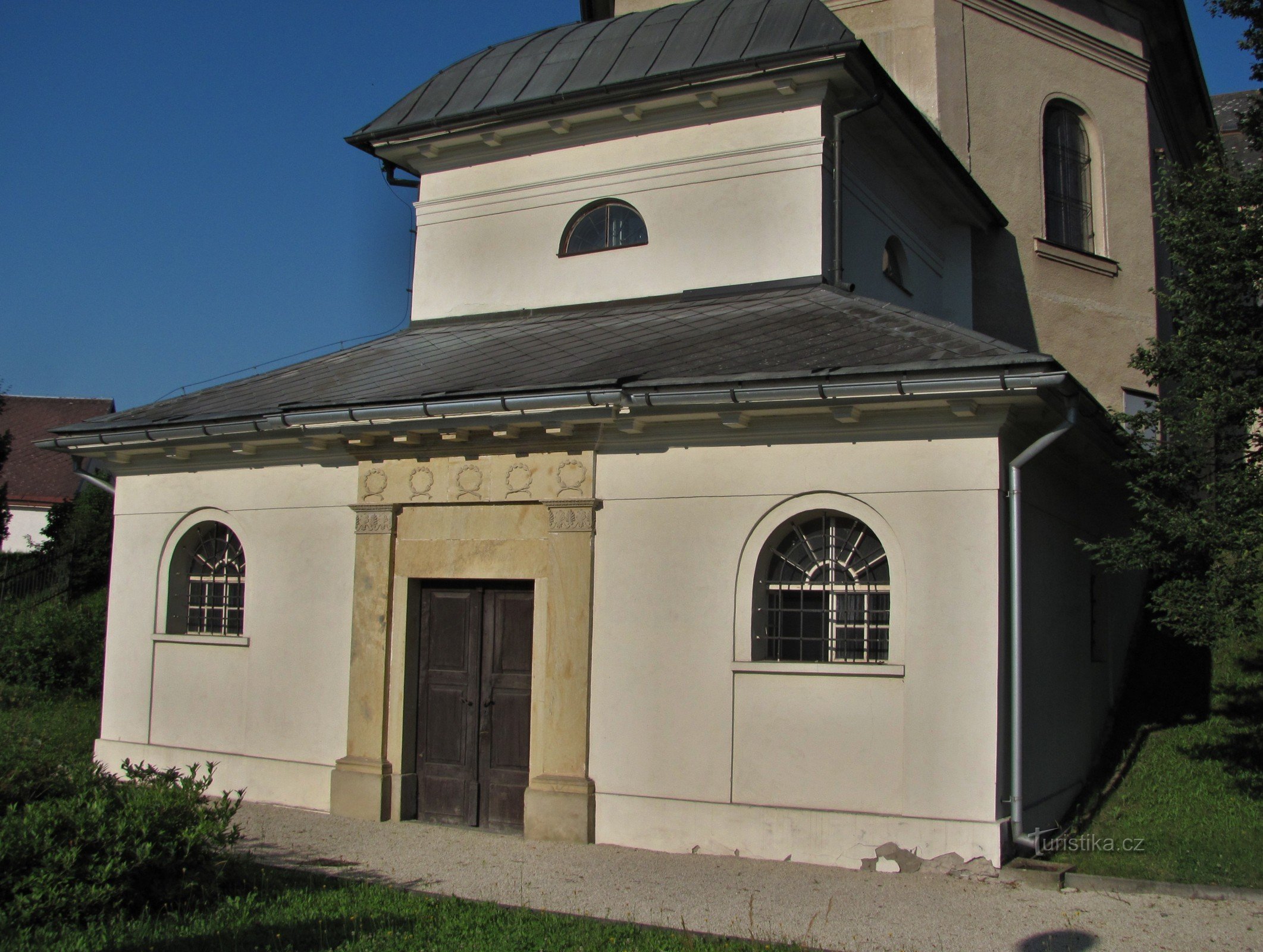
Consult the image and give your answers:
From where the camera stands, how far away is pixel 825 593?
348 inches

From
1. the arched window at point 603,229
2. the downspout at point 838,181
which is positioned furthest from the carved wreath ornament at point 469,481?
the downspout at point 838,181

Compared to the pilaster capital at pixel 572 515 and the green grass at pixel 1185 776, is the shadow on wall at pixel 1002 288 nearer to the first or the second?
the green grass at pixel 1185 776

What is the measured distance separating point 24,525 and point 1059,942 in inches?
1374

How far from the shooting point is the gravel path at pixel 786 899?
6488mm

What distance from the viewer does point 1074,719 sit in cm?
1058

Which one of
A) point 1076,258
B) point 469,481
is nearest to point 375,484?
point 469,481

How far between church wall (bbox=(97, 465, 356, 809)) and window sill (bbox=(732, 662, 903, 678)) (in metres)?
3.92

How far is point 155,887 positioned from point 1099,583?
31.8 feet

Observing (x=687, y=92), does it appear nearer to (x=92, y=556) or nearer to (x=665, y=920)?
(x=665, y=920)

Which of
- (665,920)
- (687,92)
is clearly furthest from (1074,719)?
(687,92)

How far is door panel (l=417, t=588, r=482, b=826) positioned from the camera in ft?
32.4

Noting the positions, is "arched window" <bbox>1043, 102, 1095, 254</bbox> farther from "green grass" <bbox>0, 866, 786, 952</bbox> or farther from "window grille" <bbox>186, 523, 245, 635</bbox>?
"green grass" <bbox>0, 866, 786, 952</bbox>

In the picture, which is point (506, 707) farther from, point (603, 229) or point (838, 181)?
point (838, 181)

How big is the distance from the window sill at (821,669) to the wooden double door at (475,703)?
81.6 inches
